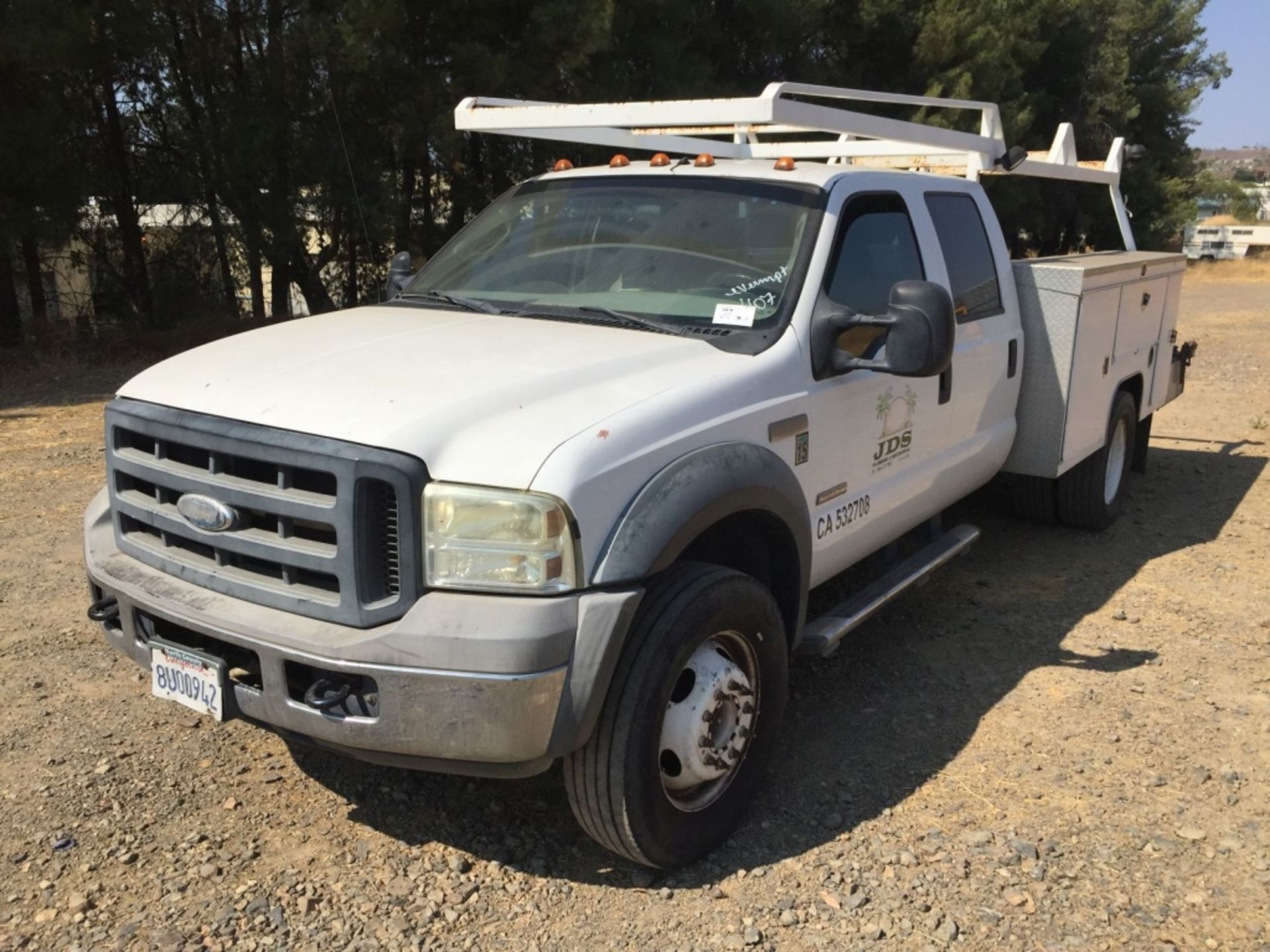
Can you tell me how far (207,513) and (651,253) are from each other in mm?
1809

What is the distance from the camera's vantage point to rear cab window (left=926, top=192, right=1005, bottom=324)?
15.5 feet

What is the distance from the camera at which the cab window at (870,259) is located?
12.8ft

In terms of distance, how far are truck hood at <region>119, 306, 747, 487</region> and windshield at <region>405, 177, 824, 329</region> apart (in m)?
0.24

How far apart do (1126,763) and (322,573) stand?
111 inches

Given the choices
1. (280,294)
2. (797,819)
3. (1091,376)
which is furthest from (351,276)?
(797,819)

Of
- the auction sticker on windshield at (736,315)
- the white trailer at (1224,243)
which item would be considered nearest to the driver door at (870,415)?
the auction sticker on windshield at (736,315)

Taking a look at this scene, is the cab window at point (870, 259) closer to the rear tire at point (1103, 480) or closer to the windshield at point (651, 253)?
the windshield at point (651, 253)

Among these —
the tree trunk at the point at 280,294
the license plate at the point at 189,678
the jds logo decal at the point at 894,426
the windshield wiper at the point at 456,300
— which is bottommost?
the tree trunk at the point at 280,294

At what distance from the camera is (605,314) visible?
3.81 m

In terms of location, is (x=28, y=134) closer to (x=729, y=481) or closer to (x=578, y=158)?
(x=578, y=158)

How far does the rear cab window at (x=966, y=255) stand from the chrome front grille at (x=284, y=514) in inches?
109

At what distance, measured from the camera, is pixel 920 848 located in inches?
134

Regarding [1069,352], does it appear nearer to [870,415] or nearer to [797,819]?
[870,415]

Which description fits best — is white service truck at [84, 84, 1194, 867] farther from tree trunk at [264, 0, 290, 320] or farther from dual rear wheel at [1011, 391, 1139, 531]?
tree trunk at [264, 0, 290, 320]
